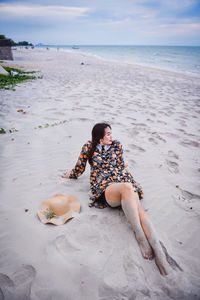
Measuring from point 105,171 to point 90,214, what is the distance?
624 mm

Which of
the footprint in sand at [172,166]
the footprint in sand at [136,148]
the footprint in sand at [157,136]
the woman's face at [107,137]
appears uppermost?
the woman's face at [107,137]

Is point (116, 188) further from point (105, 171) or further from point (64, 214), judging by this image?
point (64, 214)

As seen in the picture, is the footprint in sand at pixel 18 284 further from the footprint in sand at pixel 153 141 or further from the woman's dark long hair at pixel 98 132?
the footprint in sand at pixel 153 141

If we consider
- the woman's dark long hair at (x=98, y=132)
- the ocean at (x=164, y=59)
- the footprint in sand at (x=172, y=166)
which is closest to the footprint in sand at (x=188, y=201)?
the footprint in sand at (x=172, y=166)

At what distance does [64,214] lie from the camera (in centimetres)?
229

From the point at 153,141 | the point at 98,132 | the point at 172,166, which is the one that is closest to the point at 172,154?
the point at 172,166

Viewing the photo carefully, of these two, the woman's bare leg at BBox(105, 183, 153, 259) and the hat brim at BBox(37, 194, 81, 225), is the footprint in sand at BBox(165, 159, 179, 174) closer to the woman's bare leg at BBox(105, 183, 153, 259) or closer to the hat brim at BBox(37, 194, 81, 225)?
the woman's bare leg at BBox(105, 183, 153, 259)

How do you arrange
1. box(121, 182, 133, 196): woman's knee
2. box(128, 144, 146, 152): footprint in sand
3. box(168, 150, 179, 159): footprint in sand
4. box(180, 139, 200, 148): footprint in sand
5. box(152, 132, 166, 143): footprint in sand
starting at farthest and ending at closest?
box(152, 132, 166, 143): footprint in sand
box(180, 139, 200, 148): footprint in sand
box(128, 144, 146, 152): footprint in sand
box(168, 150, 179, 159): footprint in sand
box(121, 182, 133, 196): woman's knee

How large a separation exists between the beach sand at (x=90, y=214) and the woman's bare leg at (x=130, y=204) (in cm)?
10

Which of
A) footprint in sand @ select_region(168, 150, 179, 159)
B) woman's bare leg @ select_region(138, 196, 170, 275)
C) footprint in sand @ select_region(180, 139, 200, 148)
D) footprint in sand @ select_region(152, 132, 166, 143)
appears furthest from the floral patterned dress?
footprint in sand @ select_region(180, 139, 200, 148)

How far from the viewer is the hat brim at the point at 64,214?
219cm

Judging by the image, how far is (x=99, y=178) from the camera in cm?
252

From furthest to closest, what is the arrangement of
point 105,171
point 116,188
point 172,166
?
point 172,166 < point 105,171 < point 116,188

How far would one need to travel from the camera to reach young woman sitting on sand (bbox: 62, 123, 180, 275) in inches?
74.2
